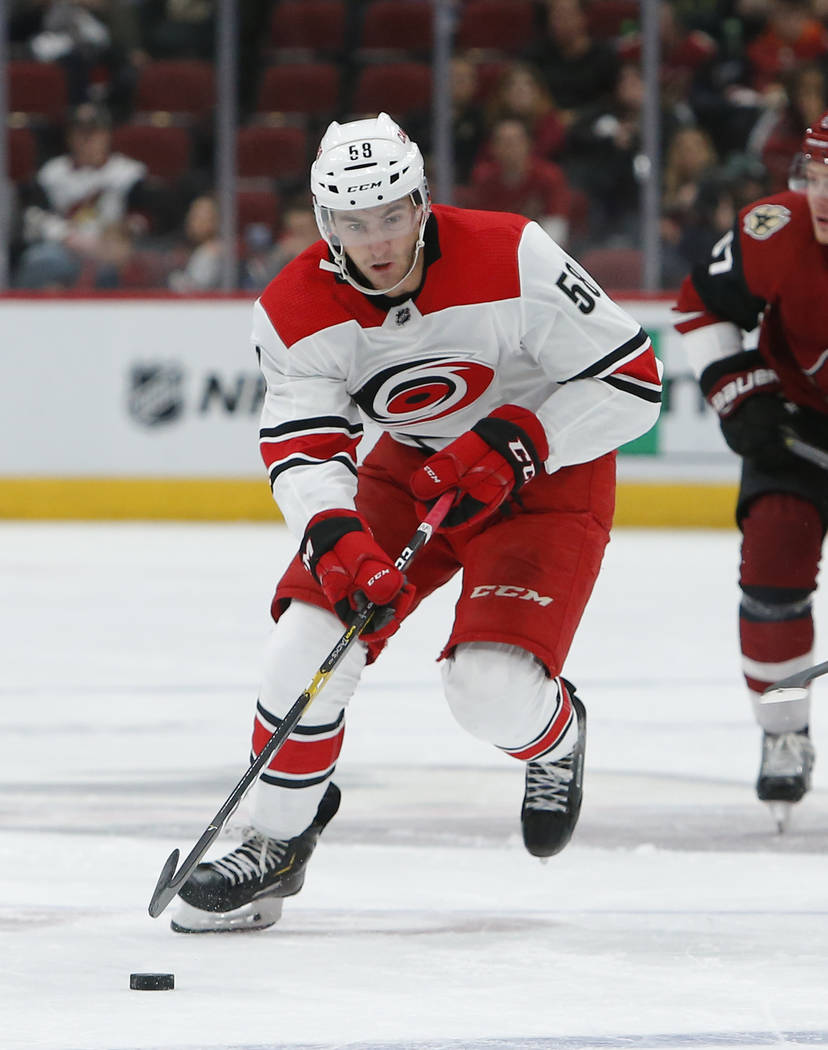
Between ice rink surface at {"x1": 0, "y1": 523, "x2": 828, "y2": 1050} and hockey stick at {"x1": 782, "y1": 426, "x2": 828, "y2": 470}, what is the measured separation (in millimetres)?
570

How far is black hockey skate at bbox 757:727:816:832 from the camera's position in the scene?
3240mm

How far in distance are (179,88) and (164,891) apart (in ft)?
20.6

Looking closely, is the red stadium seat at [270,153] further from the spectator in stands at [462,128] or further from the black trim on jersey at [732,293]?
the black trim on jersey at [732,293]

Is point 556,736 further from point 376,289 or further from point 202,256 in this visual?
point 202,256

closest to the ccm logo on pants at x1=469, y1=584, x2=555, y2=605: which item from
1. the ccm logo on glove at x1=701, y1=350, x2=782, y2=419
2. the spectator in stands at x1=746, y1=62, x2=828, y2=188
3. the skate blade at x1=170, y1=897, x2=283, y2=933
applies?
the skate blade at x1=170, y1=897, x2=283, y2=933

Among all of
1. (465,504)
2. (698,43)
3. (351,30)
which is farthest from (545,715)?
(351,30)

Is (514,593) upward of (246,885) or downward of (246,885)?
upward

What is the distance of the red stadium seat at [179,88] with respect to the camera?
824 cm

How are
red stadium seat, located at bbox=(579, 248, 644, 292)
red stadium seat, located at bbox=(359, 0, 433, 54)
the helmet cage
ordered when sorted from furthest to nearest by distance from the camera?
red stadium seat, located at bbox=(359, 0, 433, 54), red stadium seat, located at bbox=(579, 248, 644, 292), the helmet cage

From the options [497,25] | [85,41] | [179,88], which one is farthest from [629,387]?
[85,41]

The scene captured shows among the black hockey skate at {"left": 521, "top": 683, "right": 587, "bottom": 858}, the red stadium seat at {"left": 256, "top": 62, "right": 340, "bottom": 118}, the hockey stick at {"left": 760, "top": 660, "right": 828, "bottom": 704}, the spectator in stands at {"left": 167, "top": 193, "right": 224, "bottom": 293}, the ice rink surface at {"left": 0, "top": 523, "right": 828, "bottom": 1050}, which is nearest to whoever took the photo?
the ice rink surface at {"left": 0, "top": 523, "right": 828, "bottom": 1050}

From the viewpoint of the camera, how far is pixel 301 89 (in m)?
8.52

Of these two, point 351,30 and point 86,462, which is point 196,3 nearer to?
point 351,30

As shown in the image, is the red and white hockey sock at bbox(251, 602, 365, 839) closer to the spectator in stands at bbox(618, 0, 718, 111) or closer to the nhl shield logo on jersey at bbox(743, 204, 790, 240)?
the nhl shield logo on jersey at bbox(743, 204, 790, 240)
